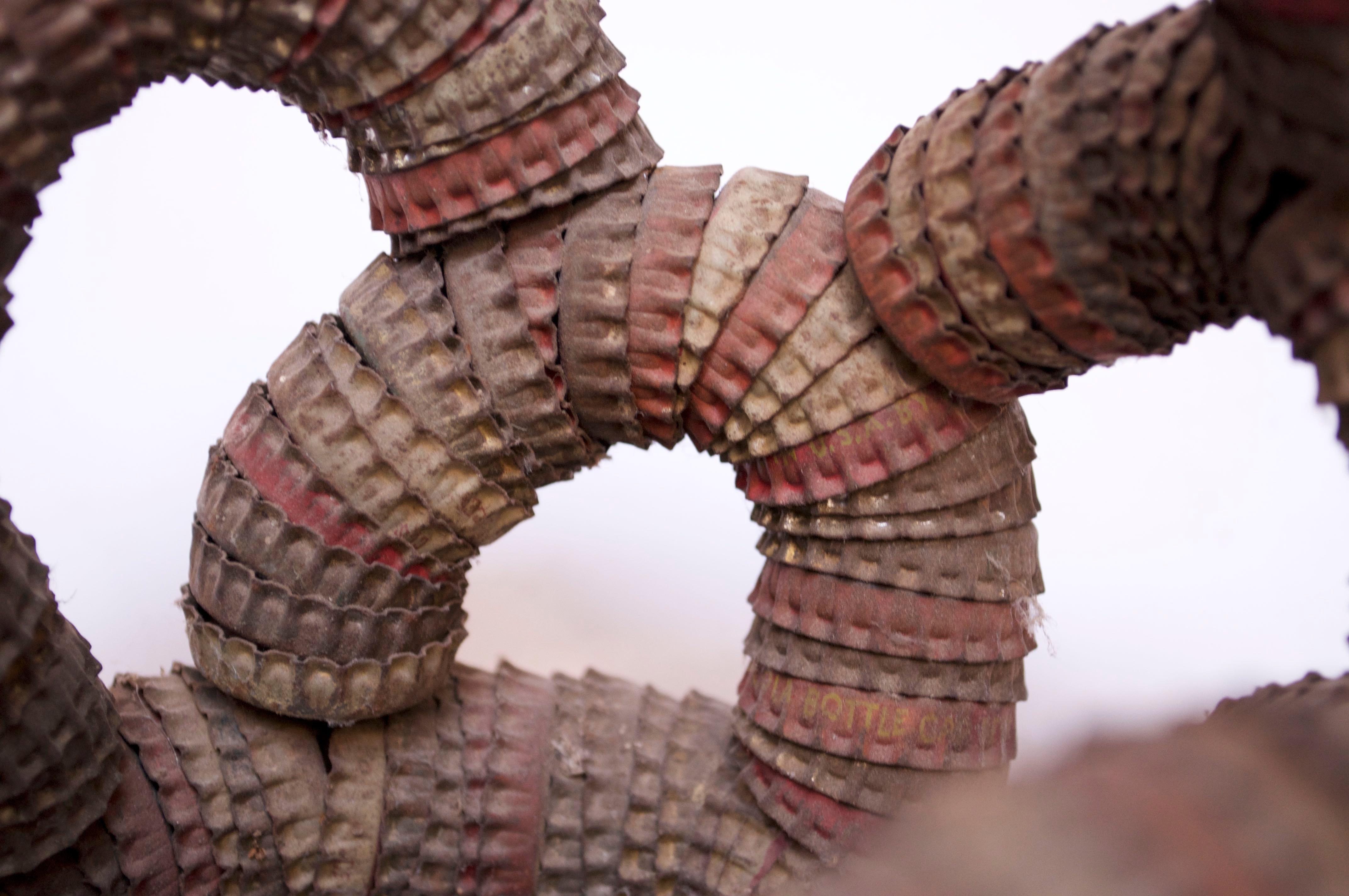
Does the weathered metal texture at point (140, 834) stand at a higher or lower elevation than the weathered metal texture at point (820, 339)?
lower

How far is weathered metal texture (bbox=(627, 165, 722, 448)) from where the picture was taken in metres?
0.83

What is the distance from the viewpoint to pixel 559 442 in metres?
0.90

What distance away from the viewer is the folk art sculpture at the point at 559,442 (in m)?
0.69

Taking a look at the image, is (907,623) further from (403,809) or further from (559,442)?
(403,809)

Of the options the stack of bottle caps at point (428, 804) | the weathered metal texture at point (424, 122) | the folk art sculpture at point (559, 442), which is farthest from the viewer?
the stack of bottle caps at point (428, 804)

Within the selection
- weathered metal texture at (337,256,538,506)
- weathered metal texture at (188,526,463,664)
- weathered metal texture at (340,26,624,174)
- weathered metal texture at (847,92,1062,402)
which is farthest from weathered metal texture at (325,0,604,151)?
weathered metal texture at (188,526,463,664)

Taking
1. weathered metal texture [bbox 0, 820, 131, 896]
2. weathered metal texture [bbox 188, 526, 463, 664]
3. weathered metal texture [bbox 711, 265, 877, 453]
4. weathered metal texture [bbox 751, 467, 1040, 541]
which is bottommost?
weathered metal texture [bbox 0, 820, 131, 896]

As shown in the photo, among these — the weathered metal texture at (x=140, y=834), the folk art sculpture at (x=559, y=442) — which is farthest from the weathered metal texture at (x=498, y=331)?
the weathered metal texture at (x=140, y=834)

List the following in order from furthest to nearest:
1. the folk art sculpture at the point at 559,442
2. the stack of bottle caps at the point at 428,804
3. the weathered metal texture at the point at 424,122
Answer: the stack of bottle caps at the point at 428,804, the weathered metal texture at the point at 424,122, the folk art sculpture at the point at 559,442

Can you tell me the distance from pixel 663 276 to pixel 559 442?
169 mm

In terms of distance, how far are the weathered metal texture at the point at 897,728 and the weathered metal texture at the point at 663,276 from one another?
0.28 metres

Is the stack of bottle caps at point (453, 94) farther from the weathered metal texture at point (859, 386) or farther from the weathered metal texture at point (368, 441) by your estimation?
the weathered metal texture at point (859, 386)

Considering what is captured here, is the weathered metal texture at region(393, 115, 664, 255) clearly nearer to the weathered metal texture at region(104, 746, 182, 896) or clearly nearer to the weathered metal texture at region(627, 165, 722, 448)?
the weathered metal texture at region(627, 165, 722, 448)

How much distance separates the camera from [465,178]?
32.1 inches
